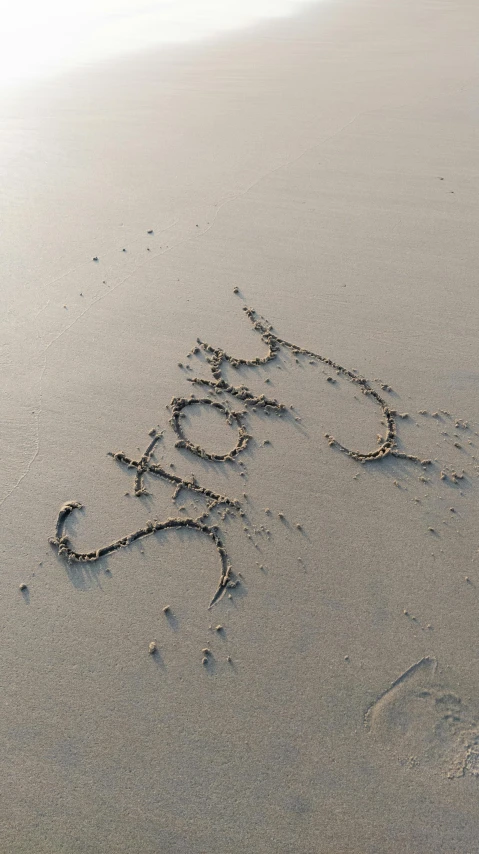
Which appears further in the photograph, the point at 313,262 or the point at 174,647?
the point at 313,262

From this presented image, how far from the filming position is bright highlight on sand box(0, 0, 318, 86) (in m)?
7.02

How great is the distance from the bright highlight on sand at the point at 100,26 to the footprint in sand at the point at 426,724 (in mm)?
6568

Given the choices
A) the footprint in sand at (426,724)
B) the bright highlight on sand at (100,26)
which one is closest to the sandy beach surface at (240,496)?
the footprint in sand at (426,724)

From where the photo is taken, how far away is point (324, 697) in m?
2.18

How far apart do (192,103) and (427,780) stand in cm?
573

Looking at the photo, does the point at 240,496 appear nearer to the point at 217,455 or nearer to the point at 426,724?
the point at 217,455

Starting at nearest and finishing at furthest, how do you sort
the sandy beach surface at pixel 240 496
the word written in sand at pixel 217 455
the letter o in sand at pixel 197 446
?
1. the sandy beach surface at pixel 240 496
2. the word written in sand at pixel 217 455
3. the letter o in sand at pixel 197 446

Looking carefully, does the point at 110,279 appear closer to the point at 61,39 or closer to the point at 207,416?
the point at 207,416

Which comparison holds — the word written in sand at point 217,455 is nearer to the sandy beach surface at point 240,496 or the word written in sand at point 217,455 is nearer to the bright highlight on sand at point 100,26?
the sandy beach surface at point 240,496

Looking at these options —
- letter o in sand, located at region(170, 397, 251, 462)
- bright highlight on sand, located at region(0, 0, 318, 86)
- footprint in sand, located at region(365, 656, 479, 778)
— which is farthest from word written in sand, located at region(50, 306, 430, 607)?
bright highlight on sand, located at region(0, 0, 318, 86)

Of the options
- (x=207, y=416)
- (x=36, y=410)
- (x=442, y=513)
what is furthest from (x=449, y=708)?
(x=36, y=410)

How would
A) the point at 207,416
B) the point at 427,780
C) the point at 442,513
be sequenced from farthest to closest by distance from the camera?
the point at 207,416 < the point at 442,513 < the point at 427,780

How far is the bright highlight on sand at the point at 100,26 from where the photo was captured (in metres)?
7.02

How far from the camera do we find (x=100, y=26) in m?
8.18
